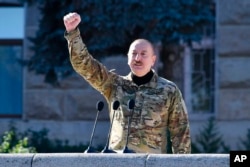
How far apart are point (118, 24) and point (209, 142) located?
6.27 ft

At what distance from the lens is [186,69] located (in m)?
13.8

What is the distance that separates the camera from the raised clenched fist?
7.52 m

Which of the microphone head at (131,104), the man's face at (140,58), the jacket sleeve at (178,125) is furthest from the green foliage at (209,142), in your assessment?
the microphone head at (131,104)

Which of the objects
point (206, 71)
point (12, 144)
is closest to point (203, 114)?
point (206, 71)

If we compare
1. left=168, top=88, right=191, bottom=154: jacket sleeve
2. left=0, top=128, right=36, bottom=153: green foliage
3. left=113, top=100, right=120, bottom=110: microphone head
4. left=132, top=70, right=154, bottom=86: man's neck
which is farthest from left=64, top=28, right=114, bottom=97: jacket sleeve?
left=0, top=128, right=36, bottom=153: green foliage

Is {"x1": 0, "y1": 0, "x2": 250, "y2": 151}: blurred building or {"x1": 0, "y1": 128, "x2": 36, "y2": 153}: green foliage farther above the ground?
{"x1": 0, "y1": 0, "x2": 250, "y2": 151}: blurred building

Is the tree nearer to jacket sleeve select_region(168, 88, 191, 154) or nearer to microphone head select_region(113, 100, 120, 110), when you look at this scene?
jacket sleeve select_region(168, 88, 191, 154)

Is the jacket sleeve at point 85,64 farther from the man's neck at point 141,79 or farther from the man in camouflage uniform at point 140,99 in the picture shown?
the man's neck at point 141,79

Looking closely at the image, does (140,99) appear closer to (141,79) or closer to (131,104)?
(141,79)

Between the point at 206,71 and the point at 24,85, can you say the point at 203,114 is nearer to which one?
the point at 206,71

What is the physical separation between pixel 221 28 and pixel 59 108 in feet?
6.91

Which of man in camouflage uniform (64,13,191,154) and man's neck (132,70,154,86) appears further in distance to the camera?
man's neck (132,70,154,86)

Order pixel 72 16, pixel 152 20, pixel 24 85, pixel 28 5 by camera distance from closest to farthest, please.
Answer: pixel 72 16, pixel 152 20, pixel 28 5, pixel 24 85

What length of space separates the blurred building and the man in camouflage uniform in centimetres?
545
